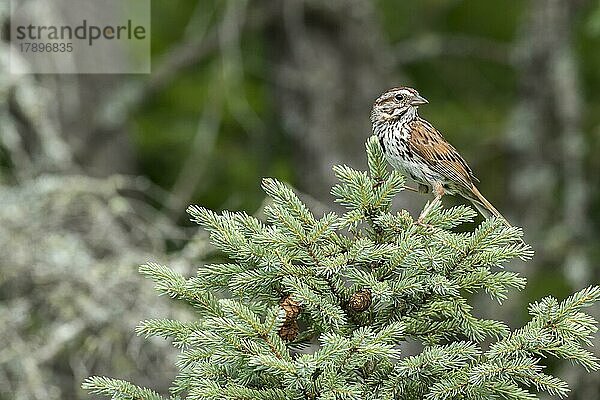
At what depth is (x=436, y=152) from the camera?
315 centimetres

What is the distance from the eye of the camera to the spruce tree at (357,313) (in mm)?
2070

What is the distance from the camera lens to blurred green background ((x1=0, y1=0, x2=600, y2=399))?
4.75 m

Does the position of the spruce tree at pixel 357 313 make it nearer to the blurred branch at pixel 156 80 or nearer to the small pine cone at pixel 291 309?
the small pine cone at pixel 291 309

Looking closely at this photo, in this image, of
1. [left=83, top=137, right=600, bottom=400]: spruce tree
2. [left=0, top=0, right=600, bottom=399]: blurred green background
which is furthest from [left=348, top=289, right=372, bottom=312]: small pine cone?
[left=0, top=0, right=600, bottom=399]: blurred green background

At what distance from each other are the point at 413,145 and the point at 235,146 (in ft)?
19.7

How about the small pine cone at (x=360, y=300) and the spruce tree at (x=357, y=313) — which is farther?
the small pine cone at (x=360, y=300)

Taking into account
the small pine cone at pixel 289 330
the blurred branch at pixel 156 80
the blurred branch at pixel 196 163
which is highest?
the blurred branch at pixel 156 80

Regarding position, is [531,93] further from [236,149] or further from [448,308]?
[448,308]

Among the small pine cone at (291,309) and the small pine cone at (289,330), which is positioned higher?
the small pine cone at (291,309)

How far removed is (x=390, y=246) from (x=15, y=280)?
331cm

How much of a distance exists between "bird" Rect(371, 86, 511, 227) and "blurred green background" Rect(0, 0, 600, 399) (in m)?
1.03

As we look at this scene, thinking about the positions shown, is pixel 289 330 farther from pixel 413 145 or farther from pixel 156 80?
pixel 156 80

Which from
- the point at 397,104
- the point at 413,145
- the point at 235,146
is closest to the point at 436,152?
the point at 413,145

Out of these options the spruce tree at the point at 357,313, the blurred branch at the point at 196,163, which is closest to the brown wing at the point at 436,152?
the spruce tree at the point at 357,313
